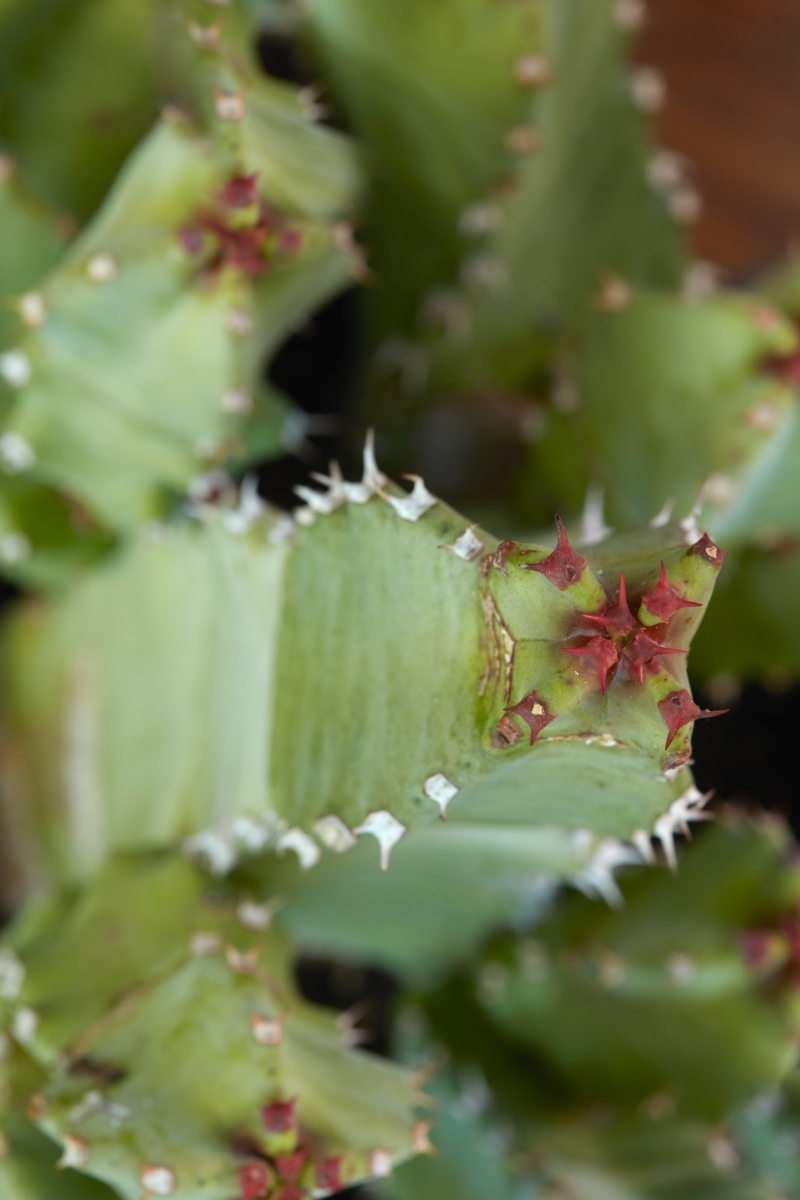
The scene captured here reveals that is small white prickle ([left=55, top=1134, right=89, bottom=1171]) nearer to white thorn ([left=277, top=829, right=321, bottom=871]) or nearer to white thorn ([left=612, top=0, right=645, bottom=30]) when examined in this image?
white thorn ([left=277, top=829, right=321, bottom=871])

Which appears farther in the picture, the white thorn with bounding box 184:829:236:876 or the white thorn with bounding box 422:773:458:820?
the white thorn with bounding box 184:829:236:876

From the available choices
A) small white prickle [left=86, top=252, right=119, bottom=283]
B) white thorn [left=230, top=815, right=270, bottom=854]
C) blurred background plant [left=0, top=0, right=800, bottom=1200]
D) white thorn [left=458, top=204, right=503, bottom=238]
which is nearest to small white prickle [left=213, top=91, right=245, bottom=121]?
blurred background plant [left=0, top=0, right=800, bottom=1200]

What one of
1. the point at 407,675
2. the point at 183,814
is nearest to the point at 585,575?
the point at 407,675

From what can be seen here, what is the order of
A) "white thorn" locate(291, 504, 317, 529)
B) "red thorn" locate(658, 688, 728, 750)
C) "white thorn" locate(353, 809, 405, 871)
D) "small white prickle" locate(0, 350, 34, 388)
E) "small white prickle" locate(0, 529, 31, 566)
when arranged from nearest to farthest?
1. "red thorn" locate(658, 688, 728, 750)
2. "white thorn" locate(353, 809, 405, 871)
3. "white thorn" locate(291, 504, 317, 529)
4. "small white prickle" locate(0, 350, 34, 388)
5. "small white prickle" locate(0, 529, 31, 566)

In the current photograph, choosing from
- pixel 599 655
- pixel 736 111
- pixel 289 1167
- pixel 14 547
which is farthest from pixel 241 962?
pixel 736 111

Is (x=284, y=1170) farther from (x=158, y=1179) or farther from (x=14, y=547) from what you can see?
(x=14, y=547)

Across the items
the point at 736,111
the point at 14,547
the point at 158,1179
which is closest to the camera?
the point at 158,1179
